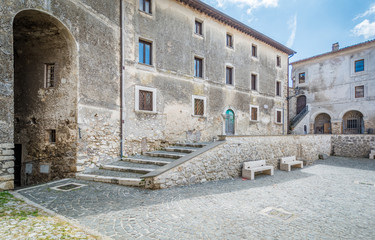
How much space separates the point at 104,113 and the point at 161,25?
588cm

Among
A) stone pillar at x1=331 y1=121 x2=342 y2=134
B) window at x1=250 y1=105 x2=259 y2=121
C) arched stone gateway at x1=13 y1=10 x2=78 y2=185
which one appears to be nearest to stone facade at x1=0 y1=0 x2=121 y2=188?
arched stone gateway at x1=13 y1=10 x2=78 y2=185

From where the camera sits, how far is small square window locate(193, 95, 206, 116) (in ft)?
42.6

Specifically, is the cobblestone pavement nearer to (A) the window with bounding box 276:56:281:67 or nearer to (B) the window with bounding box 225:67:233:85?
(B) the window with bounding box 225:67:233:85

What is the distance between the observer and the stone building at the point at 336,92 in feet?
64.7

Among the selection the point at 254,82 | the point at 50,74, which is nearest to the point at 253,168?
the point at 50,74

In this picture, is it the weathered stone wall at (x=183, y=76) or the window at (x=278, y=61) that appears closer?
the weathered stone wall at (x=183, y=76)

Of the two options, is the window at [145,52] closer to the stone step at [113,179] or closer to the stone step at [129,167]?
the stone step at [129,167]

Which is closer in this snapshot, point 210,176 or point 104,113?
point 210,176

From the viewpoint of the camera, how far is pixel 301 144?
13.1m

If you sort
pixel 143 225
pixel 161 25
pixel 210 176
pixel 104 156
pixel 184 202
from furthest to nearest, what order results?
1. pixel 161 25
2. pixel 104 156
3. pixel 210 176
4. pixel 184 202
5. pixel 143 225

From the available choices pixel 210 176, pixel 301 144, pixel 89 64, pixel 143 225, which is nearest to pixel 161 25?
pixel 89 64

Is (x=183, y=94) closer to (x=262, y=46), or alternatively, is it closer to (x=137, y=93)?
(x=137, y=93)

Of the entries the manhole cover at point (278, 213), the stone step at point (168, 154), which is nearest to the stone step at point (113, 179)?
the stone step at point (168, 154)

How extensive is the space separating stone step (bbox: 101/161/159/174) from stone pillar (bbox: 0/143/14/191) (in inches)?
119
